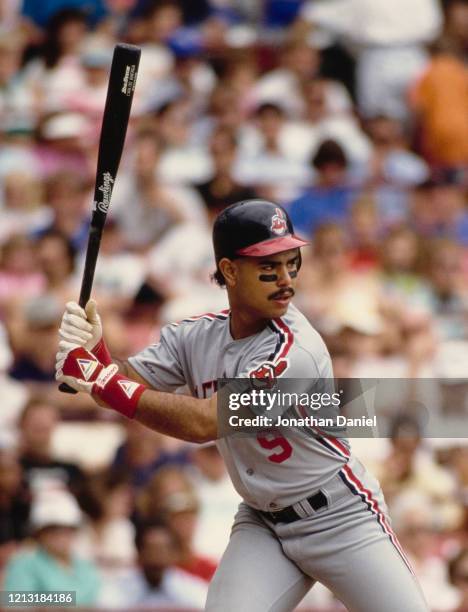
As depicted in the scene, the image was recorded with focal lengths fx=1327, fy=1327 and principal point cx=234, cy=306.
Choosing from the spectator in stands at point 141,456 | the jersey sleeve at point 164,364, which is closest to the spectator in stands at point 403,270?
the spectator in stands at point 141,456

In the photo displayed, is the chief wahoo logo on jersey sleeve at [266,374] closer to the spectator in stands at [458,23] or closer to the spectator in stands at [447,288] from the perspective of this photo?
the spectator in stands at [447,288]

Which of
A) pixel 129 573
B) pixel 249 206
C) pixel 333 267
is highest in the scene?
pixel 249 206

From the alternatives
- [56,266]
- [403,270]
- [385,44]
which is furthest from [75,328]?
[385,44]

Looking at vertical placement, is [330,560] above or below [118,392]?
below

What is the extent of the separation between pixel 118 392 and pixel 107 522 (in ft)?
10.9

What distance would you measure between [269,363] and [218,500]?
11.4 feet

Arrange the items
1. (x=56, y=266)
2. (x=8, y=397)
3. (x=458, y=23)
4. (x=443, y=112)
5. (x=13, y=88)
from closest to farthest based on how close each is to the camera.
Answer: (x=8, y=397) → (x=56, y=266) → (x=443, y=112) → (x=13, y=88) → (x=458, y=23)

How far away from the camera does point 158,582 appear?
7.38m

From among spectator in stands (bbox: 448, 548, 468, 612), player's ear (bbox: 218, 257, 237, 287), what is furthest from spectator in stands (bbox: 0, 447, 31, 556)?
player's ear (bbox: 218, 257, 237, 287)

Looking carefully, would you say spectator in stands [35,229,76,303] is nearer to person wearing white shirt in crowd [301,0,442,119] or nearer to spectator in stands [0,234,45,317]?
spectator in stands [0,234,45,317]

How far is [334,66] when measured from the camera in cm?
1073

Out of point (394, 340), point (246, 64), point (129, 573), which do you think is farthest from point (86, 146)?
point (129, 573)

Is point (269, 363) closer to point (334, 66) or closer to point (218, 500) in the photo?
point (218, 500)

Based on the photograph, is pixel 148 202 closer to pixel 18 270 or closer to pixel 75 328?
pixel 18 270
